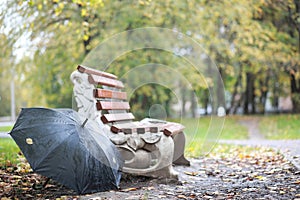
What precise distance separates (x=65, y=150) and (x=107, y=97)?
1.63 metres

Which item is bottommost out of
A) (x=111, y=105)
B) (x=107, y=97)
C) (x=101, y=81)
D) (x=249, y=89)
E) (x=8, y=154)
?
(x=8, y=154)

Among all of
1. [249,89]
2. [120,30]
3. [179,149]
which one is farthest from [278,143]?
[249,89]

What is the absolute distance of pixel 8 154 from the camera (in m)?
6.24

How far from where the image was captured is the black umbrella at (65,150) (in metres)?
4.13

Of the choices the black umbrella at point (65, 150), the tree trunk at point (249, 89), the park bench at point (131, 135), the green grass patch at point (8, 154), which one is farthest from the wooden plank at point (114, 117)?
the tree trunk at point (249, 89)

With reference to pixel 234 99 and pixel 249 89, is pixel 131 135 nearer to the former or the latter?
pixel 249 89

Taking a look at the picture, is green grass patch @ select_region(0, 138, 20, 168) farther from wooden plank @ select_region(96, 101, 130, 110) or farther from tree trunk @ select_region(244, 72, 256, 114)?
tree trunk @ select_region(244, 72, 256, 114)

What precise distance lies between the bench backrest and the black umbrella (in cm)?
79

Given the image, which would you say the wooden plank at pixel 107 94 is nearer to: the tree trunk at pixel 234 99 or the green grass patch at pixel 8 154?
the green grass patch at pixel 8 154

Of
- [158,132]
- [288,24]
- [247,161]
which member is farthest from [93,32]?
[288,24]

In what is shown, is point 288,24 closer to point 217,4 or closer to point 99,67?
point 217,4

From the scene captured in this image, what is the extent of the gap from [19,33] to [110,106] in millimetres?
6897

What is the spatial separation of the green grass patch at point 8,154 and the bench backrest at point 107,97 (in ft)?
4.71

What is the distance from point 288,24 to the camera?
742 inches
